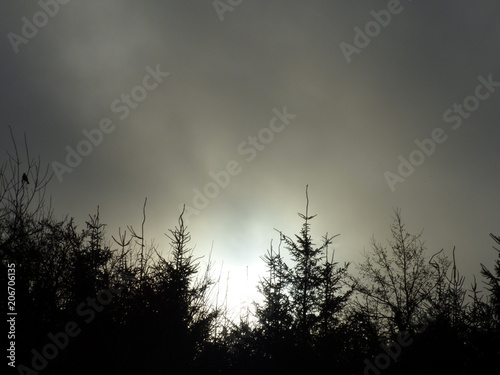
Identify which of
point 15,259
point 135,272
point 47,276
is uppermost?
point 135,272

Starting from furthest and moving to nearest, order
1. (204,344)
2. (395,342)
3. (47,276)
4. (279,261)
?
(279,261), (395,342), (204,344), (47,276)

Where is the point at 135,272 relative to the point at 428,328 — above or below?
above

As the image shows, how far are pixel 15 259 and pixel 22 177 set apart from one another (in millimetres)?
1512

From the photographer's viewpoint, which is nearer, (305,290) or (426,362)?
(426,362)

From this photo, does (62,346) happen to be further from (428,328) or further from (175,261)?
(428,328)

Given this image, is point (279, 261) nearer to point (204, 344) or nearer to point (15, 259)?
point (204, 344)

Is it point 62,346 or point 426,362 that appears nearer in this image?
point 62,346

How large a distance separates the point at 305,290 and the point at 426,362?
22.1ft

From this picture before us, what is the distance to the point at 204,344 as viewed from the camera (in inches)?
486

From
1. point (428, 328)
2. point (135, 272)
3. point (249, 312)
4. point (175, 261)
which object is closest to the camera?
point (135, 272)

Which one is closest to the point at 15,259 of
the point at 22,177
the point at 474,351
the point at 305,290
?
the point at 22,177

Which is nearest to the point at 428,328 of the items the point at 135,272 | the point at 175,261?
the point at 175,261

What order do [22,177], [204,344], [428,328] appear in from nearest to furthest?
[22,177] → [204,344] → [428,328]

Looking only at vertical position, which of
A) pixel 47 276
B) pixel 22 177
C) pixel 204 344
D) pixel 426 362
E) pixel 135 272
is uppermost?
pixel 22 177
